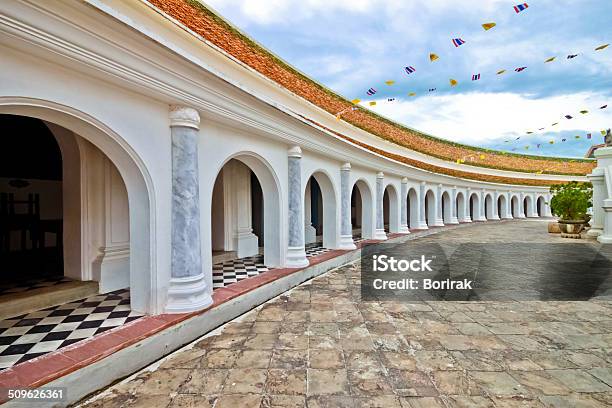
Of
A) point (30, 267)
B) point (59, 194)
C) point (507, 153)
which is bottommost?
point (30, 267)

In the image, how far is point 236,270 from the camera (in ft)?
21.0

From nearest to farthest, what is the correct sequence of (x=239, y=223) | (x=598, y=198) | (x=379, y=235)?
(x=239, y=223) < (x=379, y=235) < (x=598, y=198)

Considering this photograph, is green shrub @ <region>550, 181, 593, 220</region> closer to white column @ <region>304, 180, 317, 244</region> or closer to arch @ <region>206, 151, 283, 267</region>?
white column @ <region>304, 180, 317, 244</region>

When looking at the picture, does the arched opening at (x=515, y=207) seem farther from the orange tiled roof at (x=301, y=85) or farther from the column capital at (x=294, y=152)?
the column capital at (x=294, y=152)

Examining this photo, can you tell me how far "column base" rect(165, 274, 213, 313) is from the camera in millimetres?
3879

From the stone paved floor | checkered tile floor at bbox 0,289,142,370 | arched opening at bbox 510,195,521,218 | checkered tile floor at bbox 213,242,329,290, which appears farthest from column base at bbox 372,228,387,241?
arched opening at bbox 510,195,521,218

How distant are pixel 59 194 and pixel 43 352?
5845 mm

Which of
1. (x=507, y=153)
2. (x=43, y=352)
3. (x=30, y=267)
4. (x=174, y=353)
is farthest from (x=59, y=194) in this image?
(x=507, y=153)

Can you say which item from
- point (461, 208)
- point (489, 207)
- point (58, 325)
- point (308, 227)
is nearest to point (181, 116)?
point (58, 325)

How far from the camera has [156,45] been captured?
10.8 ft

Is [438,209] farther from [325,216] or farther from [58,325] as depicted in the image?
[58,325]

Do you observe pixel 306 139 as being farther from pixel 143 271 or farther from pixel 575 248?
pixel 575 248

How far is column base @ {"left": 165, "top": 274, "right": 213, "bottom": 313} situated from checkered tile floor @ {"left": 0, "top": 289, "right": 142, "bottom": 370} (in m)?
0.49

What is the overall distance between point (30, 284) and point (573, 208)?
2017 centimetres
